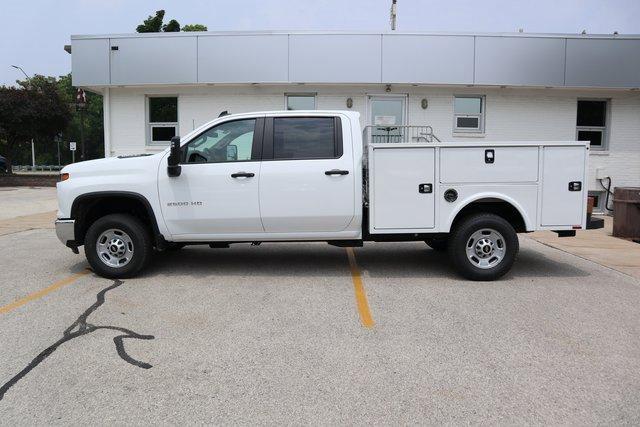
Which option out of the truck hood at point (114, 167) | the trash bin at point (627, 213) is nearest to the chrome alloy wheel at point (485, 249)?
the truck hood at point (114, 167)

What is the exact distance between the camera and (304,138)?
663 cm

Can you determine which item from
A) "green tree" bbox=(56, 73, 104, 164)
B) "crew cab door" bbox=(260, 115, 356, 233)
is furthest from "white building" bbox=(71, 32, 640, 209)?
"green tree" bbox=(56, 73, 104, 164)

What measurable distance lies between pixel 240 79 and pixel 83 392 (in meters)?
11.5

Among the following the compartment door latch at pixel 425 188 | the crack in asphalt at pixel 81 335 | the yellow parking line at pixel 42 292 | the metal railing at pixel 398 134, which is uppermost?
the metal railing at pixel 398 134

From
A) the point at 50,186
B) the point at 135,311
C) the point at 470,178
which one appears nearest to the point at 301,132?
the point at 470,178

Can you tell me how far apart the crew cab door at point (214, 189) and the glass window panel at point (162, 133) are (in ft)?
30.1

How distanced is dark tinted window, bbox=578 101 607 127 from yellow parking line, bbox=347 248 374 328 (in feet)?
34.3

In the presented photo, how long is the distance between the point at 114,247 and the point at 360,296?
3237 millimetres

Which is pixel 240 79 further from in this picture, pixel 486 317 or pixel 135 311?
pixel 486 317

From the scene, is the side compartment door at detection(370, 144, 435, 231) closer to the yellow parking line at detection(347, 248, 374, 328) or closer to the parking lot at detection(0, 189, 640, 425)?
the yellow parking line at detection(347, 248, 374, 328)

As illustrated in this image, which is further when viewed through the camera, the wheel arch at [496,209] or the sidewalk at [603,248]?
the sidewalk at [603,248]

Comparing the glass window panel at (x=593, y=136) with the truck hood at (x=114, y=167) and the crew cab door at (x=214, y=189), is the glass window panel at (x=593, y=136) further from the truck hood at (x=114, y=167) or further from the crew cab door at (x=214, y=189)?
the truck hood at (x=114, y=167)

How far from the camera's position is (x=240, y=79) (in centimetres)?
1398

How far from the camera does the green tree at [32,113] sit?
98.1 feet
